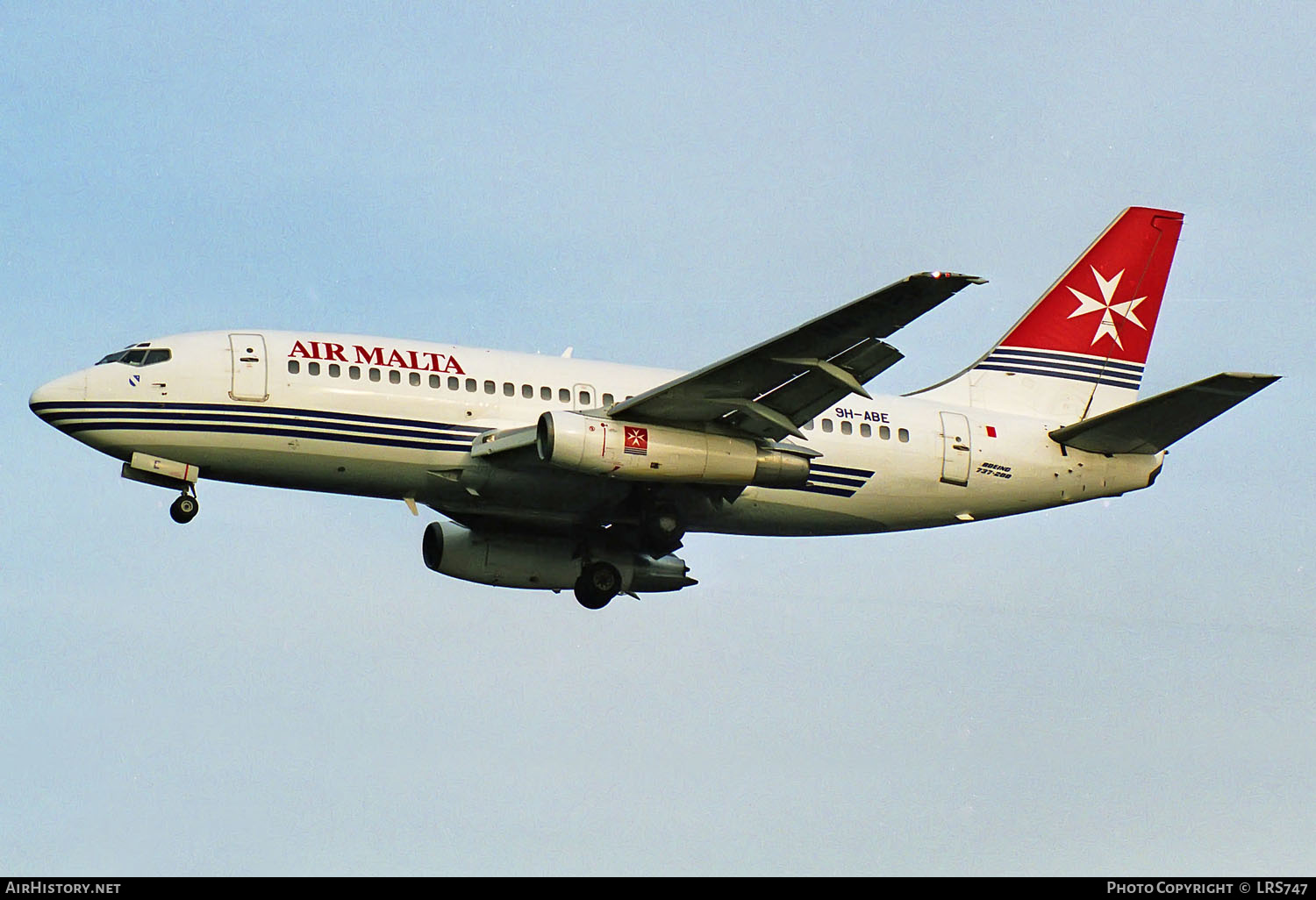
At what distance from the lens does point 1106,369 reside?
4050 cm

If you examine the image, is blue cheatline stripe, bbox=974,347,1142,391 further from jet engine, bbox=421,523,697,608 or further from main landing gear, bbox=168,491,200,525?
main landing gear, bbox=168,491,200,525

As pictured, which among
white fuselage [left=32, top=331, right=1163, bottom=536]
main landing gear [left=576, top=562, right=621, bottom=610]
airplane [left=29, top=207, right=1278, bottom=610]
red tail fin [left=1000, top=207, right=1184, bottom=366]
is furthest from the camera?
red tail fin [left=1000, top=207, right=1184, bottom=366]

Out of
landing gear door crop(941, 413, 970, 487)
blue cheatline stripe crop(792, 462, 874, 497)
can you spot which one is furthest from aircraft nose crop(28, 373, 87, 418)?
landing gear door crop(941, 413, 970, 487)

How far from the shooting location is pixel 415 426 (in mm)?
33219

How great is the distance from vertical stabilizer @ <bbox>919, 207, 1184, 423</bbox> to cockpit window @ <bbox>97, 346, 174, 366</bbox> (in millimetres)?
16357

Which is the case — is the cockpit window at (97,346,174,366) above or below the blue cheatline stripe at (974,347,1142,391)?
below

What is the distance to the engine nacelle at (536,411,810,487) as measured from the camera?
105 feet

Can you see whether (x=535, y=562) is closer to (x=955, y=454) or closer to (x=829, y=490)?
(x=829, y=490)

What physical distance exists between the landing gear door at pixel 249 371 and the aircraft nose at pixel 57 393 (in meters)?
2.76

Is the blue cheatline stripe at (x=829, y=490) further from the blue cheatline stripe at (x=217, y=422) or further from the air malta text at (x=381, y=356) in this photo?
the blue cheatline stripe at (x=217, y=422)
